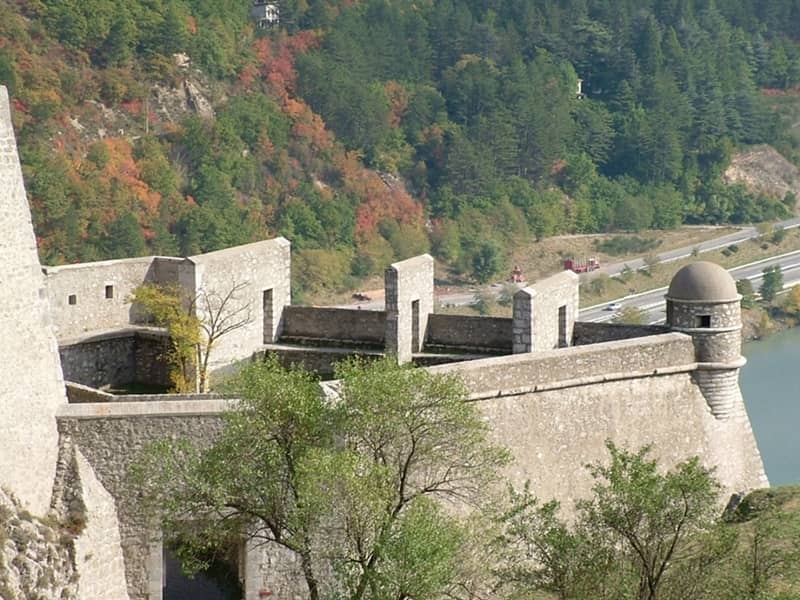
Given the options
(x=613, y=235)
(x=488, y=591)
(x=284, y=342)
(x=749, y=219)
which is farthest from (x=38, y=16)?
(x=488, y=591)

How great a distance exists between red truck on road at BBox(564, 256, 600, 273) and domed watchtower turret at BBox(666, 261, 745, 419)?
55999 millimetres

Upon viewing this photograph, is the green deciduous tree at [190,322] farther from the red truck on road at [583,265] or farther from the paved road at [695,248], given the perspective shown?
the paved road at [695,248]

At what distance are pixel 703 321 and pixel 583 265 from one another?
189 ft

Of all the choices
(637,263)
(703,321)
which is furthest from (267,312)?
(637,263)

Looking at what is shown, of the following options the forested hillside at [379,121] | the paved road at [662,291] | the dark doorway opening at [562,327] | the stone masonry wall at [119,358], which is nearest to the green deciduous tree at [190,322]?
the stone masonry wall at [119,358]

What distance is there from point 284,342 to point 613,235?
62.2 m

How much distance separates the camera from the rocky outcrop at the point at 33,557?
66.6 feet

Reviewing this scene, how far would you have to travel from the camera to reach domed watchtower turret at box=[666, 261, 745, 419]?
88.6ft

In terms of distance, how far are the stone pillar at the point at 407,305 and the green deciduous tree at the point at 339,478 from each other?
5806 millimetres

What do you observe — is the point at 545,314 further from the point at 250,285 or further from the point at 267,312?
the point at 250,285

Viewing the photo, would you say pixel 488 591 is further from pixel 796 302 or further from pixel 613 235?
pixel 613 235

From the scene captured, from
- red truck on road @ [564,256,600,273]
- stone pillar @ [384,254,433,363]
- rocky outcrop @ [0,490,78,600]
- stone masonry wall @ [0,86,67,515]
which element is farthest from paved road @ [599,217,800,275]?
rocky outcrop @ [0,490,78,600]

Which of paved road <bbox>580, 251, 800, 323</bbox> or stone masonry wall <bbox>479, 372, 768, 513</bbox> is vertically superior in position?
paved road <bbox>580, 251, 800, 323</bbox>

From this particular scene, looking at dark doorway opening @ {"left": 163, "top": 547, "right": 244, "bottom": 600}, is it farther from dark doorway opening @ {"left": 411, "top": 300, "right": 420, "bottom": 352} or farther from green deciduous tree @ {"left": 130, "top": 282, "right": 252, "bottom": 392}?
dark doorway opening @ {"left": 411, "top": 300, "right": 420, "bottom": 352}
